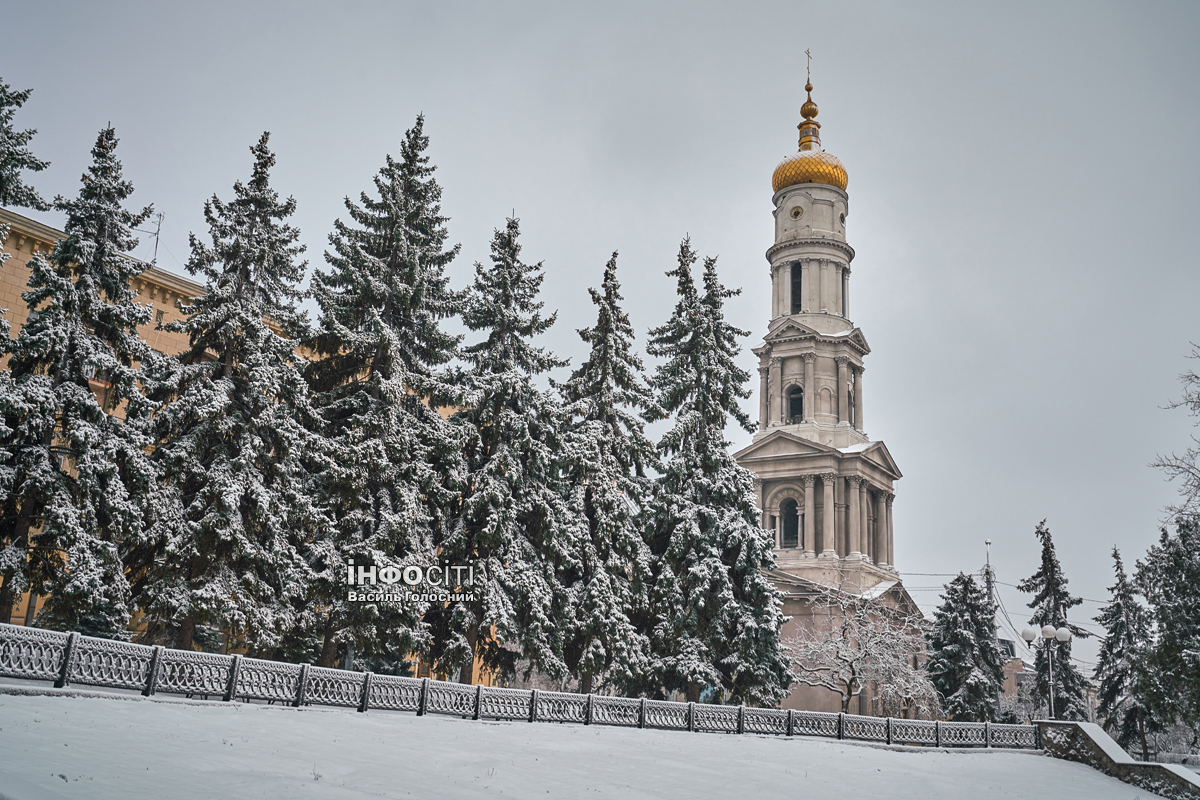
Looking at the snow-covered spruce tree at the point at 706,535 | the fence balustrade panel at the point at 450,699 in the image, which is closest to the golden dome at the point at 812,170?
the snow-covered spruce tree at the point at 706,535

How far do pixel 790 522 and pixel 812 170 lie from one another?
23.0 meters

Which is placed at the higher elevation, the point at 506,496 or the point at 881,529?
the point at 881,529

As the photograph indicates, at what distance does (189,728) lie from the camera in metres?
13.1

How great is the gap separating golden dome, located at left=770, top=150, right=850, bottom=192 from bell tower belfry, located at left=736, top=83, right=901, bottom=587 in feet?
0.22

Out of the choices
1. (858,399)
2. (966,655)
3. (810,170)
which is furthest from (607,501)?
(810,170)

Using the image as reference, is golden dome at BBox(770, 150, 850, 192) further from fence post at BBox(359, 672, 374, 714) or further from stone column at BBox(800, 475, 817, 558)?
fence post at BBox(359, 672, 374, 714)

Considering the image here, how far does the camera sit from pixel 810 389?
57.7 m

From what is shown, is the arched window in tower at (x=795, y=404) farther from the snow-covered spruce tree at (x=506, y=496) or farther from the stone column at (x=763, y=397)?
the snow-covered spruce tree at (x=506, y=496)

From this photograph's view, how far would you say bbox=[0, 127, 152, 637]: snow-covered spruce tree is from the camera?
18359mm

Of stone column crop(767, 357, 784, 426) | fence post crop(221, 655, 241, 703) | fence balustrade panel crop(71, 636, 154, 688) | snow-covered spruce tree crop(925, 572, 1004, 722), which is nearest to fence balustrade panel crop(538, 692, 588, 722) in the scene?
fence post crop(221, 655, 241, 703)

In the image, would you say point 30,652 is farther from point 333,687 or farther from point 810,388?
point 810,388

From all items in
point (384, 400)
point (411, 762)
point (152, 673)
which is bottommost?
point (411, 762)

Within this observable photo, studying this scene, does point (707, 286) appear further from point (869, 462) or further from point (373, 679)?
point (869, 462)

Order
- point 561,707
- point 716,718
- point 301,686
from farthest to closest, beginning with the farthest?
point 716,718
point 561,707
point 301,686
